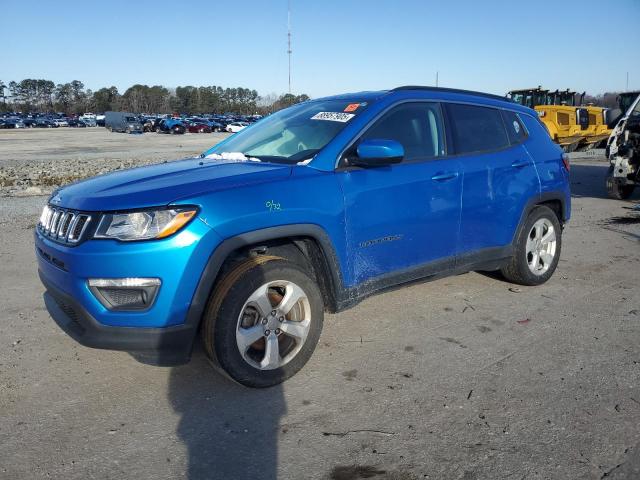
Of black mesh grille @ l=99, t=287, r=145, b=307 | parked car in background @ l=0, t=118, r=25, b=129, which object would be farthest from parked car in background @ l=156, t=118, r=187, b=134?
black mesh grille @ l=99, t=287, r=145, b=307

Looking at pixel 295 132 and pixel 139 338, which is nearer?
pixel 139 338

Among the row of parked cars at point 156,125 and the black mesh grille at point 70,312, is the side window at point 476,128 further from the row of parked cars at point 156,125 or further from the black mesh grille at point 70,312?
the row of parked cars at point 156,125

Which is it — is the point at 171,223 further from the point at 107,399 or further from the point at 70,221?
the point at 107,399

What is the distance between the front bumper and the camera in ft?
9.12

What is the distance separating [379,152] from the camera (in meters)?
3.43

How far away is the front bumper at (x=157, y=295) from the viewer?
9.12 feet

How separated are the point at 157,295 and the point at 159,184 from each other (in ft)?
2.24

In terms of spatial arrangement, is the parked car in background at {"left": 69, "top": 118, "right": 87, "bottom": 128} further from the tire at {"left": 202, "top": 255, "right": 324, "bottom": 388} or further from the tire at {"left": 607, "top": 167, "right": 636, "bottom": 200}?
the tire at {"left": 202, "top": 255, "right": 324, "bottom": 388}

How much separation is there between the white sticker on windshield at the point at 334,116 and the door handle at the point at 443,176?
2.54ft

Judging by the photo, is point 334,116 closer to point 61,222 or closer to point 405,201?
point 405,201

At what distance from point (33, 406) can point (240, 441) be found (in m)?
1.28

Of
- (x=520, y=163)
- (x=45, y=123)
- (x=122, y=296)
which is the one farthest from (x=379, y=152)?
(x=45, y=123)

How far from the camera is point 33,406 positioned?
304 centimetres

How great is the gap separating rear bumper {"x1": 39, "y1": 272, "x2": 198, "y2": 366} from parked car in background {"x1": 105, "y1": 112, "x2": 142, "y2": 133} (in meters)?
52.5
